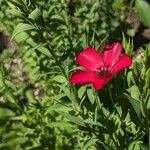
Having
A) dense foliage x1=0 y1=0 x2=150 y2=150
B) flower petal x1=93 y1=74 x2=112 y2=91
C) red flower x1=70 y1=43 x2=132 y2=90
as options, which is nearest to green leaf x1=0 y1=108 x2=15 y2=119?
dense foliage x1=0 y1=0 x2=150 y2=150

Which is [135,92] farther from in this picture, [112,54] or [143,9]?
[143,9]

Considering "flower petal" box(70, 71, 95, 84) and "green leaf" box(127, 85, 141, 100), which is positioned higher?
"flower petal" box(70, 71, 95, 84)

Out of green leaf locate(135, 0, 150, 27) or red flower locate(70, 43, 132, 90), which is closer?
red flower locate(70, 43, 132, 90)

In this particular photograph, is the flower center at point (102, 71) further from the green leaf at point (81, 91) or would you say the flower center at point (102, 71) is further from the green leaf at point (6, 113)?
the green leaf at point (6, 113)

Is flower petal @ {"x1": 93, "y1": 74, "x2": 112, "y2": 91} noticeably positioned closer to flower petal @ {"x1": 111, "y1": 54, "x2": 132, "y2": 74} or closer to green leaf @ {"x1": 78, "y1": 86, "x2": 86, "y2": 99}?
flower petal @ {"x1": 111, "y1": 54, "x2": 132, "y2": 74}

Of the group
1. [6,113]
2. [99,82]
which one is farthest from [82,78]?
[6,113]

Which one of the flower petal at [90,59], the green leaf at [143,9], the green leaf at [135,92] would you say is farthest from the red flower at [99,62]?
the green leaf at [143,9]

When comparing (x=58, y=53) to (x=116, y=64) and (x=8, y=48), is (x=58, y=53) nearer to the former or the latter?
(x=116, y=64)
